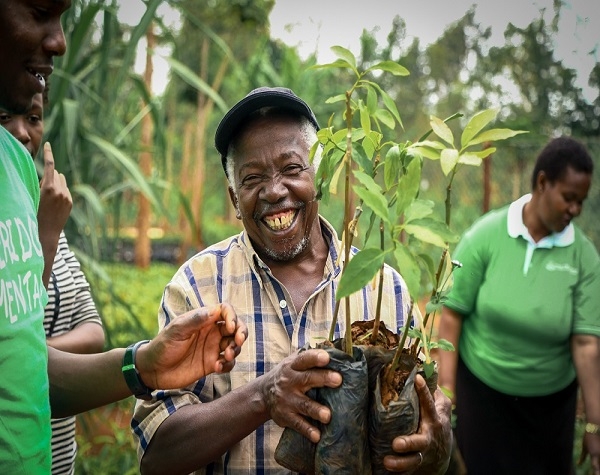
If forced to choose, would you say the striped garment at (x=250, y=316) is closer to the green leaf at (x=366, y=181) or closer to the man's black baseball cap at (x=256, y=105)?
the man's black baseball cap at (x=256, y=105)

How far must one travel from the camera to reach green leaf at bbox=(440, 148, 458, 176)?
113 cm

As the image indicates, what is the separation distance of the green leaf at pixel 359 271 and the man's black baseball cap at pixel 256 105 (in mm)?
701

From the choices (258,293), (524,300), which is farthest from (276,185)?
(524,300)

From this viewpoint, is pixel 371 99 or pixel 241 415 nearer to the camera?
pixel 371 99

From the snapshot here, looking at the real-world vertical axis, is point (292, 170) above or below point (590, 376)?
above

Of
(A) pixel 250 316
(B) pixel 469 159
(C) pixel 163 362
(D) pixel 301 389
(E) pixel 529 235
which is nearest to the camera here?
(B) pixel 469 159

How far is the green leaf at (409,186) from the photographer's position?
1.09 m

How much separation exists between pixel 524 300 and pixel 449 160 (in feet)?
5.64

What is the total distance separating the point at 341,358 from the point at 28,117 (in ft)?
3.86

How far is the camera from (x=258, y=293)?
64.3 inches

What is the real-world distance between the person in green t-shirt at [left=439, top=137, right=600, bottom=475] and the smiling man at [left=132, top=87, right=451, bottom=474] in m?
1.18

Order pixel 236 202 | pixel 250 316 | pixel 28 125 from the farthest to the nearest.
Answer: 1. pixel 28 125
2. pixel 236 202
3. pixel 250 316

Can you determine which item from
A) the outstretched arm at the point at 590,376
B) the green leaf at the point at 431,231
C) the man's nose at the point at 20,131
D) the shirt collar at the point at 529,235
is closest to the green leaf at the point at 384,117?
the green leaf at the point at 431,231

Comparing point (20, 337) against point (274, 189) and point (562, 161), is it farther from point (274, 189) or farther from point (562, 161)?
point (562, 161)
